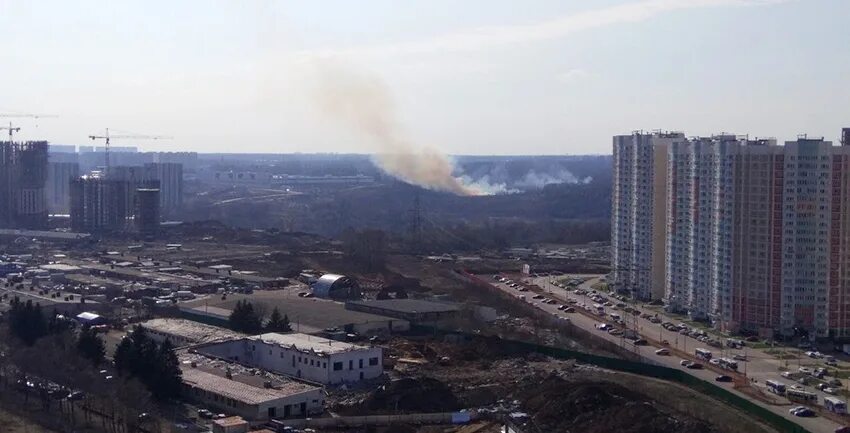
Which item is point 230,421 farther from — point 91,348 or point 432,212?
point 432,212

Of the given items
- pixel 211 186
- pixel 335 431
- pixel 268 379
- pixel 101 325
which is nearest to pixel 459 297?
pixel 101 325

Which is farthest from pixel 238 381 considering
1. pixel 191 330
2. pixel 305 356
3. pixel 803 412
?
pixel 803 412

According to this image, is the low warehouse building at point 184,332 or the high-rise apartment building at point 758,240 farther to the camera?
the high-rise apartment building at point 758,240

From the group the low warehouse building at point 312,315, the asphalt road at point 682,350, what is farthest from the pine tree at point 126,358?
the asphalt road at point 682,350

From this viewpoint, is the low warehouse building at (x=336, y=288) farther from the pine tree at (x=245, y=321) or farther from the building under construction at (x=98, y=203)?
the building under construction at (x=98, y=203)

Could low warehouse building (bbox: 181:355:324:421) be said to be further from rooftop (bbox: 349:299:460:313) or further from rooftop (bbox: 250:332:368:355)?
rooftop (bbox: 349:299:460:313)

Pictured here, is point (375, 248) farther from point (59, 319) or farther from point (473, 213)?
point (473, 213)
